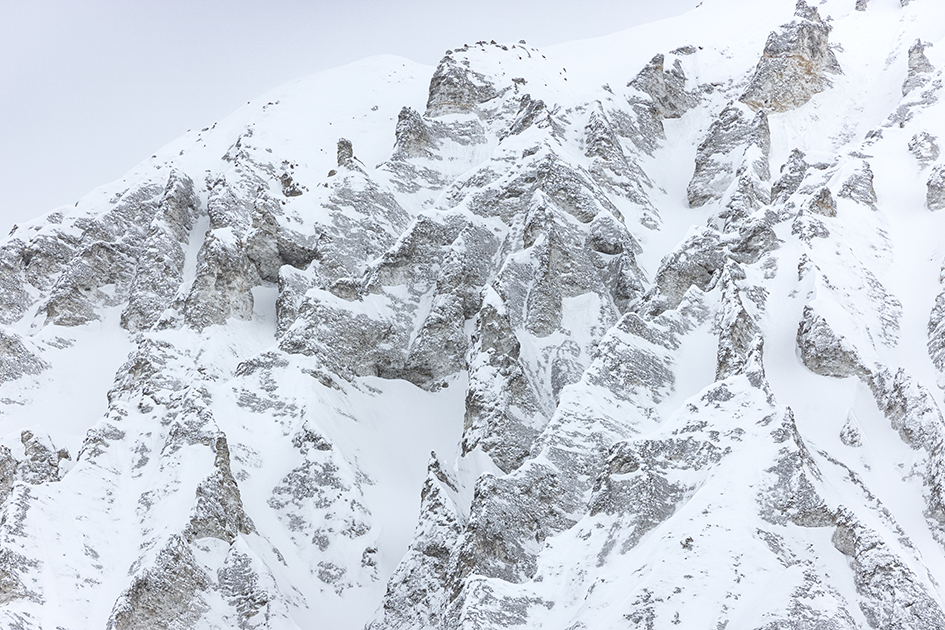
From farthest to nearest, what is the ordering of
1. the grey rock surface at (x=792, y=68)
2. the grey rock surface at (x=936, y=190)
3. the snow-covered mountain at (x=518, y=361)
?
the grey rock surface at (x=792, y=68) < the grey rock surface at (x=936, y=190) < the snow-covered mountain at (x=518, y=361)

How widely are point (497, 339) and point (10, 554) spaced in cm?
3329

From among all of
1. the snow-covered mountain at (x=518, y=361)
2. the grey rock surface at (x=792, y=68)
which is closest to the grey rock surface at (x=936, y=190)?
the snow-covered mountain at (x=518, y=361)

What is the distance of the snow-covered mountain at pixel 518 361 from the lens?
4747cm

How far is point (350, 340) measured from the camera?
80562 mm

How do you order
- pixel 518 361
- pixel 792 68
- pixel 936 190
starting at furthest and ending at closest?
1. pixel 792 68
2. pixel 518 361
3. pixel 936 190

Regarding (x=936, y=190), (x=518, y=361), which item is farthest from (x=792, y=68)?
(x=518, y=361)

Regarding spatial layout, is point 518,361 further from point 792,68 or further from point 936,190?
point 792,68

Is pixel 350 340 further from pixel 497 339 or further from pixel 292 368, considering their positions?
pixel 497 339

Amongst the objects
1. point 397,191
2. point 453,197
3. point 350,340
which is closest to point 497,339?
point 350,340

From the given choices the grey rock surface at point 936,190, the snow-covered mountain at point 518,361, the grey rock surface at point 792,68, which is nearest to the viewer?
the snow-covered mountain at point 518,361

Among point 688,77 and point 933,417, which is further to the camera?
point 688,77

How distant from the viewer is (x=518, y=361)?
237 ft

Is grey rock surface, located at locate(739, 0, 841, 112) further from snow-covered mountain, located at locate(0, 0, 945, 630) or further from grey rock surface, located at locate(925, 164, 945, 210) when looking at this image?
grey rock surface, located at locate(925, 164, 945, 210)

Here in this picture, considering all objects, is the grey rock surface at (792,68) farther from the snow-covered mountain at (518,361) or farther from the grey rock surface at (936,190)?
the grey rock surface at (936,190)
